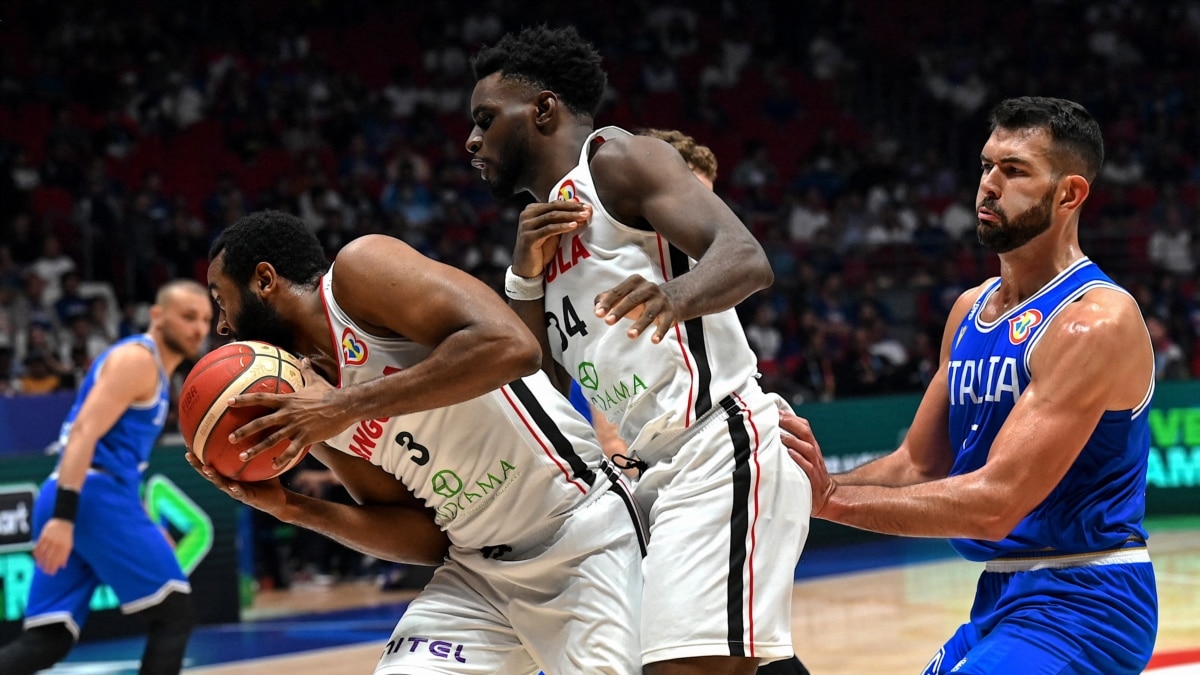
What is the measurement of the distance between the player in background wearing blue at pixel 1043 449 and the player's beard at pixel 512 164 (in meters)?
0.97

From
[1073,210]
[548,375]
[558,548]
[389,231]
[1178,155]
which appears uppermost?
[1073,210]

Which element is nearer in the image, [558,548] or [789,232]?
[558,548]

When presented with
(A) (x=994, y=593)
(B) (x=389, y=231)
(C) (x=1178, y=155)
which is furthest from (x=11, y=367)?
(C) (x=1178, y=155)

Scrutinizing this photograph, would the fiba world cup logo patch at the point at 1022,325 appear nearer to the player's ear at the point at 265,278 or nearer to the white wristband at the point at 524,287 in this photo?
the white wristband at the point at 524,287

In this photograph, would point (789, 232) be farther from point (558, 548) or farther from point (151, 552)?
point (558, 548)

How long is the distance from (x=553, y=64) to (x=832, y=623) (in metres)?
5.43

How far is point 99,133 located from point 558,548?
12461mm

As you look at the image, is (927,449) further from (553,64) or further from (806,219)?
(806,219)

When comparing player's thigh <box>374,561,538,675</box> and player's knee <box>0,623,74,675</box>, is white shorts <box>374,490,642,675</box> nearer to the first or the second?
player's thigh <box>374,561,538,675</box>

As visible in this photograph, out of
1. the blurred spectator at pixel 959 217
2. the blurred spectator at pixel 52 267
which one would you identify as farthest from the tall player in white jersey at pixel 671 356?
the blurred spectator at pixel 959 217

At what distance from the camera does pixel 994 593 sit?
3.34m

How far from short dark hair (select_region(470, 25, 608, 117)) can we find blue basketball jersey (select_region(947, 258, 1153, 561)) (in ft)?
3.95

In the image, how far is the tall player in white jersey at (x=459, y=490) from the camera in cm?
325

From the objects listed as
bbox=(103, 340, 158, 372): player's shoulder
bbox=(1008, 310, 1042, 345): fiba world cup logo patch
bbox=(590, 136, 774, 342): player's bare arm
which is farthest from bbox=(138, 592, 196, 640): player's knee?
bbox=(1008, 310, 1042, 345): fiba world cup logo patch
